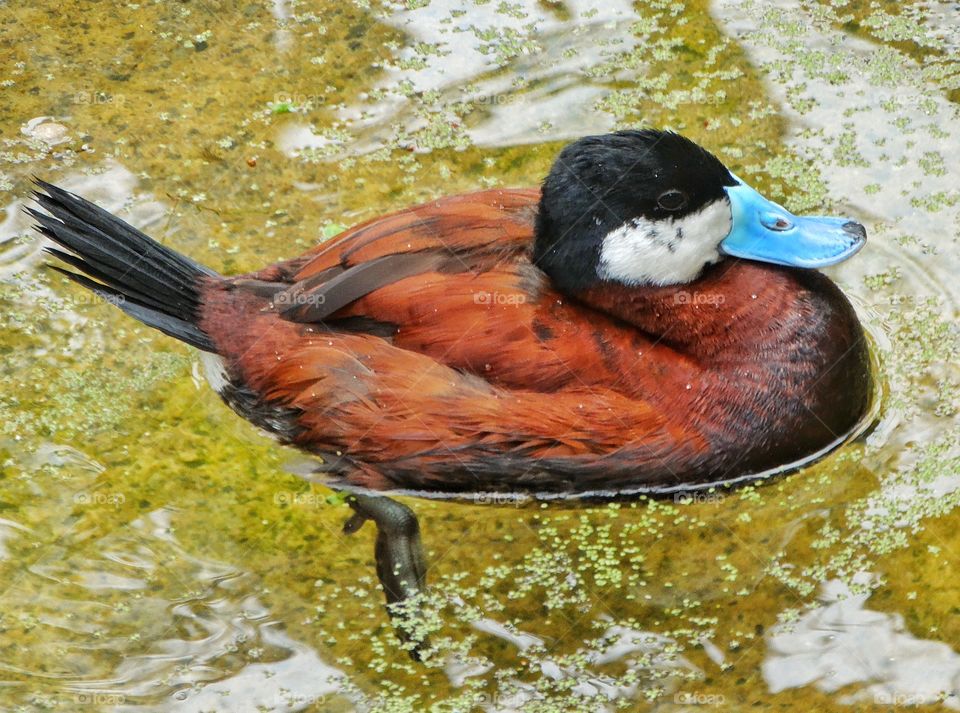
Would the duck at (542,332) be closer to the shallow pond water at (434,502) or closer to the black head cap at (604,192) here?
the black head cap at (604,192)

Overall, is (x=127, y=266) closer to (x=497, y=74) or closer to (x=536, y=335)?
(x=536, y=335)

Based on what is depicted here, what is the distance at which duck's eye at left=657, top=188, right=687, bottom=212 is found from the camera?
3.38 metres

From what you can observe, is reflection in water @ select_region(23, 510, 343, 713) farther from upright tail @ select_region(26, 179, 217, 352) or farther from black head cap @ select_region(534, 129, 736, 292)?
black head cap @ select_region(534, 129, 736, 292)

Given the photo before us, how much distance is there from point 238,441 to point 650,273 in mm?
1293

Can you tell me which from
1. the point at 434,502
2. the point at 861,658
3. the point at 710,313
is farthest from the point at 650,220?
the point at 861,658

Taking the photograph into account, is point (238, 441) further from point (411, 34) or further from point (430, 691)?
point (411, 34)

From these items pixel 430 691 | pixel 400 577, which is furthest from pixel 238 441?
pixel 430 691

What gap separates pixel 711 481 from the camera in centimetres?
352

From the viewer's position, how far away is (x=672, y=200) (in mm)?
3398

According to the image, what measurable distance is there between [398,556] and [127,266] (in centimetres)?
108

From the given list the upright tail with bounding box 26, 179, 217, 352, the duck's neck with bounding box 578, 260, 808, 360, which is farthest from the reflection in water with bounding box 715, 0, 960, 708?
the upright tail with bounding box 26, 179, 217, 352

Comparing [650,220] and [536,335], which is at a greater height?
[650,220]

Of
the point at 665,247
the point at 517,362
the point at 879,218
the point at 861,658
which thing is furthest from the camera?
the point at 879,218

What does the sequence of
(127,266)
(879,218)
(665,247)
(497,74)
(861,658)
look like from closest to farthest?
(861,658) < (665,247) < (127,266) < (879,218) < (497,74)
